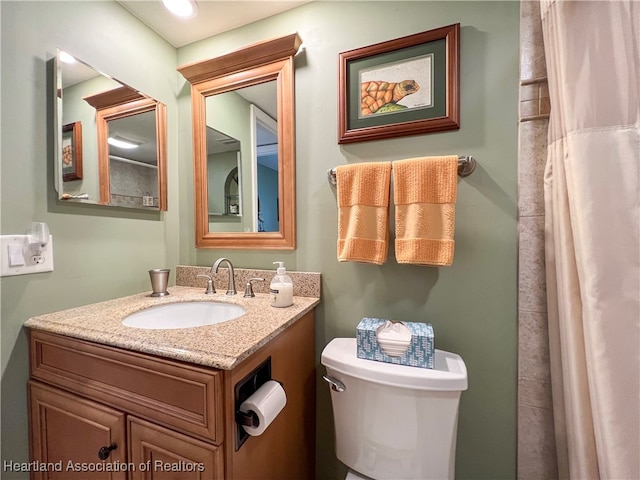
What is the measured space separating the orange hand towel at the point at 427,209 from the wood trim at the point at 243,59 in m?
0.71

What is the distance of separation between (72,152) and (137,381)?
86 cm

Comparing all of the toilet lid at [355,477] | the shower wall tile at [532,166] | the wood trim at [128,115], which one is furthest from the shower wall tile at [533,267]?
the wood trim at [128,115]

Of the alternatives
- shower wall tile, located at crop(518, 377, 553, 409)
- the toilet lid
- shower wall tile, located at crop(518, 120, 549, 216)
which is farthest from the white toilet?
shower wall tile, located at crop(518, 120, 549, 216)

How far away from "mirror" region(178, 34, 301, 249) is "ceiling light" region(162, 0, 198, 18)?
0.56 feet

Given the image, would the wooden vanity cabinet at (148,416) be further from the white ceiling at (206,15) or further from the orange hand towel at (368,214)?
the white ceiling at (206,15)

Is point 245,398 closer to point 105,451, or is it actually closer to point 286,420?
point 286,420

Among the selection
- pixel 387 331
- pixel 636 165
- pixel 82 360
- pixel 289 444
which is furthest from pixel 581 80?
pixel 82 360

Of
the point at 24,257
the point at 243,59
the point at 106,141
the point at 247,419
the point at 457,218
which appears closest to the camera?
the point at 247,419

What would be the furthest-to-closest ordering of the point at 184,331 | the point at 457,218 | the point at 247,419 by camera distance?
1. the point at 457,218
2. the point at 184,331
3. the point at 247,419

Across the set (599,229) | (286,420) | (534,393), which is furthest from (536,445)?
(286,420)

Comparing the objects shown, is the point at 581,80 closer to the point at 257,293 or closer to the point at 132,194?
the point at 257,293

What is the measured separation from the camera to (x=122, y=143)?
1116 millimetres

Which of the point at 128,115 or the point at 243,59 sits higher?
the point at 243,59

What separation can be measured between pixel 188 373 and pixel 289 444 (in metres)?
0.51
